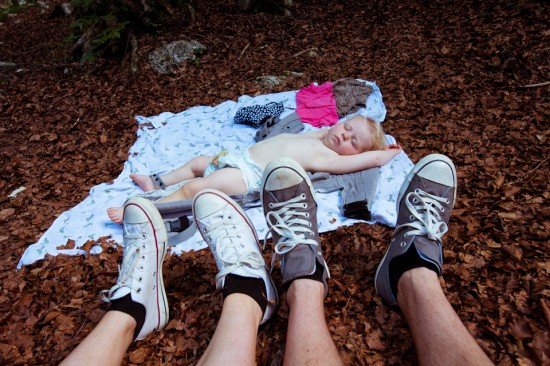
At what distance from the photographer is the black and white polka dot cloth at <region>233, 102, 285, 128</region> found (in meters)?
4.71

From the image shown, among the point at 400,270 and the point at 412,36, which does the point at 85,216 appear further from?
the point at 412,36

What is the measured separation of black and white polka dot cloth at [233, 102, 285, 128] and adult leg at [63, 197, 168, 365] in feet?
8.07

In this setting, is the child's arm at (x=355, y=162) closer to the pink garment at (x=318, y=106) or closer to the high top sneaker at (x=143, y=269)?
the pink garment at (x=318, y=106)

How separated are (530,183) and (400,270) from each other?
5.62 feet

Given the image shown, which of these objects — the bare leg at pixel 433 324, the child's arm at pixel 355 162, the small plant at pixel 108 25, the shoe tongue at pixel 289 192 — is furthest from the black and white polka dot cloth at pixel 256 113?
the small plant at pixel 108 25

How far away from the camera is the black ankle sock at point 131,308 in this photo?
6.96ft

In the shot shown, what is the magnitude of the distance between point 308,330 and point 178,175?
Answer: 2.46 m

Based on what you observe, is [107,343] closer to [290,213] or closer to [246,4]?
[290,213]

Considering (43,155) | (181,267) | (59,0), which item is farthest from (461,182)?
(59,0)

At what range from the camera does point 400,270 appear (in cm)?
219

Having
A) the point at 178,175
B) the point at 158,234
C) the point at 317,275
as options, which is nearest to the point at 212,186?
the point at 178,175

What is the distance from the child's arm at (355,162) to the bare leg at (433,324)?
66.0 inches

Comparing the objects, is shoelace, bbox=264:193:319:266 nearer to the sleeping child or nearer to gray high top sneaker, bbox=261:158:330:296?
gray high top sneaker, bbox=261:158:330:296

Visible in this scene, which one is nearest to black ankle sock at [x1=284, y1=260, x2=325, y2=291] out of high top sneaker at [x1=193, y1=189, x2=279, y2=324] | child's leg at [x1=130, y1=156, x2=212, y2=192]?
high top sneaker at [x1=193, y1=189, x2=279, y2=324]
